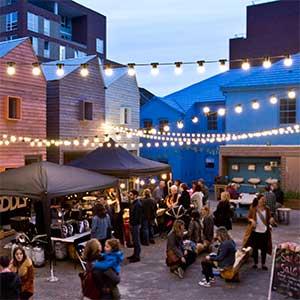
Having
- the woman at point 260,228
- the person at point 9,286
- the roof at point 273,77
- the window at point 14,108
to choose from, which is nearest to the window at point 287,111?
the roof at point 273,77

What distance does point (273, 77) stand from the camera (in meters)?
22.7

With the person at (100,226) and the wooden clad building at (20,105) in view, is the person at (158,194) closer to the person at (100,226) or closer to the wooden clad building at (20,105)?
the person at (100,226)

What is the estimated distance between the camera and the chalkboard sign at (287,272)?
7.44 metres

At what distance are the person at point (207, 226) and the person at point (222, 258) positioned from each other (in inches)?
93.9

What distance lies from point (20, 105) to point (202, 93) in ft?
53.7

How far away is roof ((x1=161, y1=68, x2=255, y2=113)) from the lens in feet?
98.9

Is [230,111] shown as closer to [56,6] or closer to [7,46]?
[7,46]

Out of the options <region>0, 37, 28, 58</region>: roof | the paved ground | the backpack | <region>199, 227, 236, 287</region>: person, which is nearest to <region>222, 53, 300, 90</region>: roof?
<region>0, 37, 28, 58</region>: roof

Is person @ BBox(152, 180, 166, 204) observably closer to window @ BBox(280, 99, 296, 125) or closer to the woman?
the woman

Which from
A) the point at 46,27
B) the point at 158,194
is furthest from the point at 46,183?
the point at 46,27

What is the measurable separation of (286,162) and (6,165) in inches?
520

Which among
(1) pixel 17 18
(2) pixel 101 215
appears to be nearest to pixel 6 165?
(2) pixel 101 215

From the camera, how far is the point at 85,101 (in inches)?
876

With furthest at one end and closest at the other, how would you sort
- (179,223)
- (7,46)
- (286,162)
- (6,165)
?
(286,162), (7,46), (6,165), (179,223)
